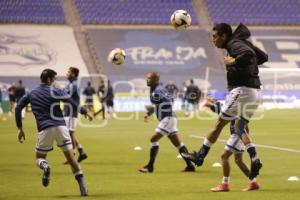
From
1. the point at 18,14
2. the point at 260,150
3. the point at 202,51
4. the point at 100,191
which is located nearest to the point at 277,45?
the point at 202,51

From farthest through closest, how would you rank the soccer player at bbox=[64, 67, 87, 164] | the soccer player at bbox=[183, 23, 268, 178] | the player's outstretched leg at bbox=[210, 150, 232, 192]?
the soccer player at bbox=[64, 67, 87, 164] → the player's outstretched leg at bbox=[210, 150, 232, 192] → the soccer player at bbox=[183, 23, 268, 178]

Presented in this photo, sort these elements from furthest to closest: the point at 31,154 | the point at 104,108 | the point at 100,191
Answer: the point at 104,108 → the point at 31,154 → the point at 100,191

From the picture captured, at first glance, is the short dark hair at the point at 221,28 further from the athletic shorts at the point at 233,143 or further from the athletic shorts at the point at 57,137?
the athletic shorts at the point at 57,137

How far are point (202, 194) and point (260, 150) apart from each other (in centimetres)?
870

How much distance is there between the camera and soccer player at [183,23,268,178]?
1127cm

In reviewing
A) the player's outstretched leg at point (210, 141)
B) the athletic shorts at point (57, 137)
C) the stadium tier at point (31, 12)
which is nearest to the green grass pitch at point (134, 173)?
the player's outstretched leg at point (210, 141)

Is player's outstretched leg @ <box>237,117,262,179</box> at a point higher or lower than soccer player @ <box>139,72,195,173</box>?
lower

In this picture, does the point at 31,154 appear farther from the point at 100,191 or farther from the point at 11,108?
the point at 11,108

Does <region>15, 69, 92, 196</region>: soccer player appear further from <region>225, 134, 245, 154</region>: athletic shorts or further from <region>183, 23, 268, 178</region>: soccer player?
<region>225, 134, 245, 154</region>: athletic shorts

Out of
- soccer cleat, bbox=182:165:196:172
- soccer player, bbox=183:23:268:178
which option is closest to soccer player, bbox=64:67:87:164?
soccer cleat, bbox=182:165:196:172

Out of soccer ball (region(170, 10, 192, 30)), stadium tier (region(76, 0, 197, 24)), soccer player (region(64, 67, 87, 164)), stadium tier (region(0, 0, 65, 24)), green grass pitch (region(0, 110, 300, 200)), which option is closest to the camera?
green grass pitch (region(0, 110, 300, 200))

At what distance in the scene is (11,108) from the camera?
43.4 metres

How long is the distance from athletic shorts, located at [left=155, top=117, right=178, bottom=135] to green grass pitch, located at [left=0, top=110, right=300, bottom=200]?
80 centimetres

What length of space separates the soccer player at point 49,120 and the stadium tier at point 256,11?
152 ft
